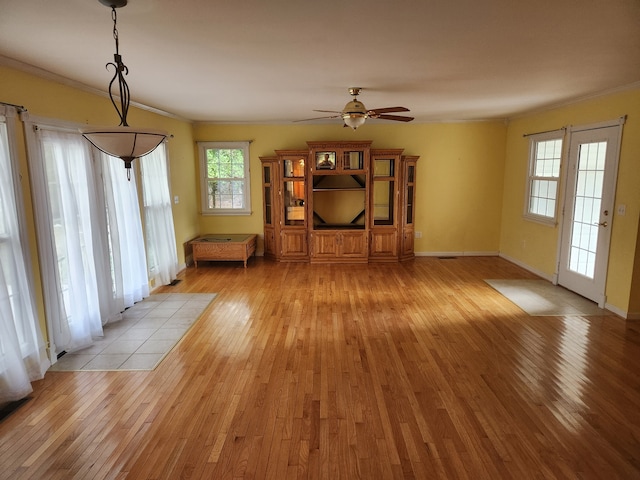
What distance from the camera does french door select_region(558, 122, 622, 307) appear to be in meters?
4.45

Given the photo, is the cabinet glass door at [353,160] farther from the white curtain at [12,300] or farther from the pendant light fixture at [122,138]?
the pendant light fixture at [122,138]

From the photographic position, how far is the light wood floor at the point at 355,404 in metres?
2.21

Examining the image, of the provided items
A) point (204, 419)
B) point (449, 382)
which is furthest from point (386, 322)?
point (204, 419)

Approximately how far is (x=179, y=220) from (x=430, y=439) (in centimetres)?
529

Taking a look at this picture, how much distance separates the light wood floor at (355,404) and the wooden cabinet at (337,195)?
2.41 metres

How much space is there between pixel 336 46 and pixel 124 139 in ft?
5.20

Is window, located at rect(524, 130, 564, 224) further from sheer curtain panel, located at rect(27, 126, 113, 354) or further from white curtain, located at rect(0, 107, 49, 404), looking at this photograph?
white curtain, located at rect(0, 107, 49, 404)

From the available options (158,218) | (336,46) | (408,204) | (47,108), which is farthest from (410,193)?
(47,108)

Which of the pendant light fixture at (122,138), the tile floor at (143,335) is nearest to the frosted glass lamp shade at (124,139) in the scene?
the pendant light fixture at (122,138)

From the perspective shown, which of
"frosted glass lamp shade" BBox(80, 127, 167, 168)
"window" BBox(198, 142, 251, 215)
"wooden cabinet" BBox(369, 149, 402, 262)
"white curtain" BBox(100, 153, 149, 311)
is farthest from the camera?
"window" BBox(198, 142, 251, 215)

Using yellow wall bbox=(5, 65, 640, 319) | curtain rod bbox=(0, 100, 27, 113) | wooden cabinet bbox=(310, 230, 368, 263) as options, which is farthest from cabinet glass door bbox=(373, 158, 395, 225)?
curtain rod bbox=(0, 100, 27, 113)

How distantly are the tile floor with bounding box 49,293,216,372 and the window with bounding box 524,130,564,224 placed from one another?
16.5ft

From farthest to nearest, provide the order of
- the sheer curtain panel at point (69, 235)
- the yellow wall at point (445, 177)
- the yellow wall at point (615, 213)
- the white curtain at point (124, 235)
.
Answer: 1. the yellow wall at point (445, 177)
2. the white curtain at point (124, 235)
3. the yellow wall at point (615, 213)
4. the sheer curtain panel at point (69, 235)

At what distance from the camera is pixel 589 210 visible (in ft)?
15.8
